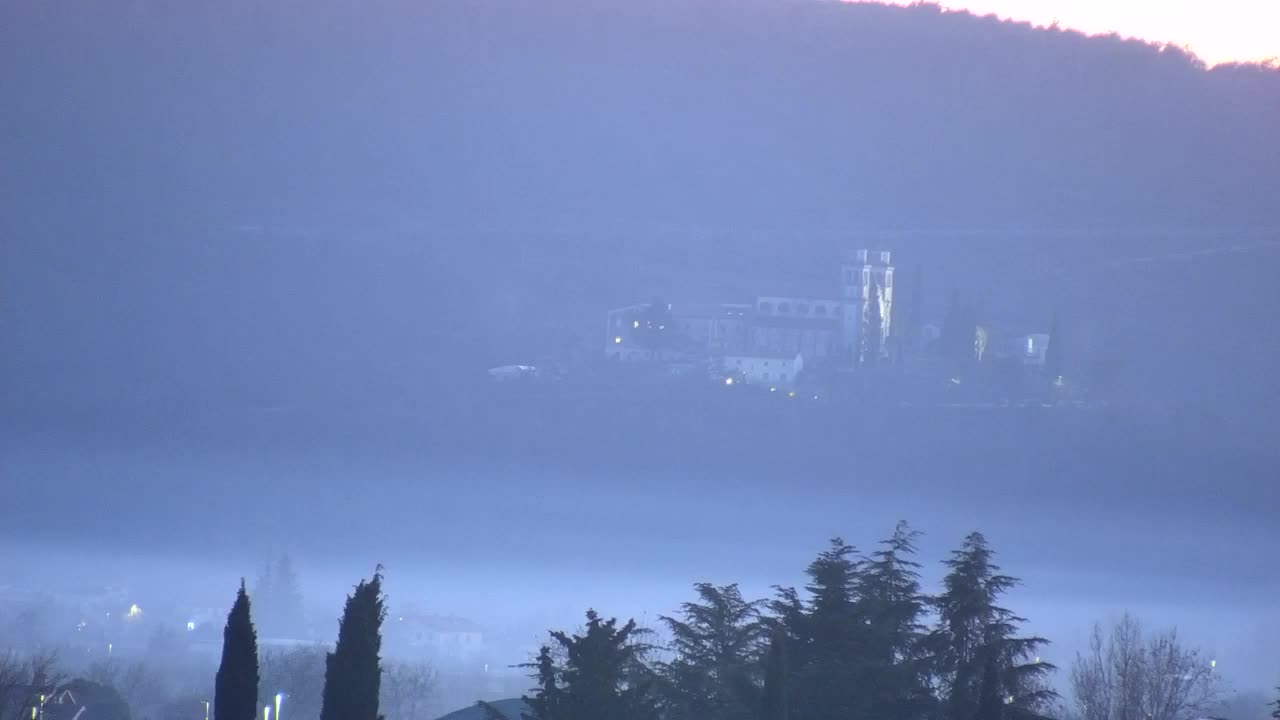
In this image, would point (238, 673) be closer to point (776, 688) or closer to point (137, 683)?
point (776, 688)

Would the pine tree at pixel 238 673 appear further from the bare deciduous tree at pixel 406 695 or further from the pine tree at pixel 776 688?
the bare deciduous tree at pixel 406 695

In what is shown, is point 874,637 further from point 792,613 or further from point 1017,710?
point 1017,710

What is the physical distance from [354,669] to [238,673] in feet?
7.60

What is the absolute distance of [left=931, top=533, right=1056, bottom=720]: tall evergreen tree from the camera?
27.4m

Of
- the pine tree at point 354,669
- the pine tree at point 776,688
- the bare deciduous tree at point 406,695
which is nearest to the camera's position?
the pine tree at point 776,688

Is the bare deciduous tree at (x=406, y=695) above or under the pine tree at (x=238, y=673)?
above

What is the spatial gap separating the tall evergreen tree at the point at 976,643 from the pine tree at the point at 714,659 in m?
3.80

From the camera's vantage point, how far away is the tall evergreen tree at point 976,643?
27.4 metres

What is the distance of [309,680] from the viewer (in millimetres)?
67562

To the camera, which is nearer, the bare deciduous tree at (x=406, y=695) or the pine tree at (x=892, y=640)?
the pine tree at (x=892, y=640)

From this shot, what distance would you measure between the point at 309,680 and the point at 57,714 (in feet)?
48.1

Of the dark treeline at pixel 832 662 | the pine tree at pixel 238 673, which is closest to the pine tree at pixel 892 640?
the dark treeline at pixel 832 662

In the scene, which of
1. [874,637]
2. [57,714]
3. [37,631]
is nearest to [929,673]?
[874,637]

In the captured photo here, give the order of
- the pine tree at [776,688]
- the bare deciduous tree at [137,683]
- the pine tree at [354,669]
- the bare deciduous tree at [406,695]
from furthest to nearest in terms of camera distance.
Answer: the bare deciduous tree at [406,695] < the bare deciduous tree at [137,683] < the pine tree at [354,669] < the pine tree at [776,688]
